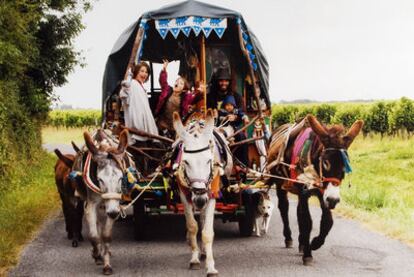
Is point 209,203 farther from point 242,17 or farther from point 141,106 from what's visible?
point 242,17

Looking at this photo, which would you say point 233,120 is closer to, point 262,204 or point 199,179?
point 262,204

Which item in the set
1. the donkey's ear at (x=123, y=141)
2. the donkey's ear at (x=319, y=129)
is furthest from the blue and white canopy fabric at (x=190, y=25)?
the donkey's ear at (x=319, y=129)

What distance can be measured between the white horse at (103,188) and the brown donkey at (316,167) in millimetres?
2172

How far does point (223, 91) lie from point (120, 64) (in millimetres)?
1675

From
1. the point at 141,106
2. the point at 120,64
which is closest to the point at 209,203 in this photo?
the point at 141,106

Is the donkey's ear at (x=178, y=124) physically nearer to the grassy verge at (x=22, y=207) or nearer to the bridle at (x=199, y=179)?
the bridle at (x=199, y=179)

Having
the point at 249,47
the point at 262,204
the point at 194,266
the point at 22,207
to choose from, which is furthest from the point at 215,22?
the point at 22,207

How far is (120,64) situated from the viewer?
9.77m

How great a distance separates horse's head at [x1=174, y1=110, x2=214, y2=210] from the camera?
265 inches

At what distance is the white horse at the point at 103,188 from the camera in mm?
6836

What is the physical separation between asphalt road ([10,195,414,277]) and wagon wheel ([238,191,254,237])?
0.14 m

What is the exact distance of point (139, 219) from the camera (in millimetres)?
8961

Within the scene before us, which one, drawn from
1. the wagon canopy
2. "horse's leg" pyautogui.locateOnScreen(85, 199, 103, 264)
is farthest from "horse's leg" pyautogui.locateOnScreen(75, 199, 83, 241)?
the wagon canopy

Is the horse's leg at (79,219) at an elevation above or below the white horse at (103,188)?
below
